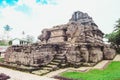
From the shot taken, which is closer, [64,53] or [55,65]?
[55,65]

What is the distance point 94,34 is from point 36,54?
8514mm

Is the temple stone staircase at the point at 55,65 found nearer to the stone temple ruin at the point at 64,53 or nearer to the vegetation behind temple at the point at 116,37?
the stone temple ruin at the point at 64,53

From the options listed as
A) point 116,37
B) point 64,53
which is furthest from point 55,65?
point 116,37

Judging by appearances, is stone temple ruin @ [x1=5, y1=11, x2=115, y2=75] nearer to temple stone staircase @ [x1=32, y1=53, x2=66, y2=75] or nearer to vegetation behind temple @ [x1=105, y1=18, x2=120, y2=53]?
temple stone staircase @ [x1=32, y1=53, x2=66, y2=75]

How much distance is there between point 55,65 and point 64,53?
6.01 feet

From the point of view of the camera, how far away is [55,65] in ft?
44.4

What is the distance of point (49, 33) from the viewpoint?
22.1 metres

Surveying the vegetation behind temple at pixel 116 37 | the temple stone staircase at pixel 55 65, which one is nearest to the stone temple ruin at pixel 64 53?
the temple stone staircase at pixel 55 65

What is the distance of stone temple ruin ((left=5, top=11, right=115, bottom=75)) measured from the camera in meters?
13.9

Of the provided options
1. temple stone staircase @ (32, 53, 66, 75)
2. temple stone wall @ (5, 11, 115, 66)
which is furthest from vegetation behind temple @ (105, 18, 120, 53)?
temple stone staircase @ (32, 53, 66, 75)

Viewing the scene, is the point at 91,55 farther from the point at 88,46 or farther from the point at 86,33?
the point at 86,33

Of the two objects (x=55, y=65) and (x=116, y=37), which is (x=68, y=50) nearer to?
(x=55, y=65)

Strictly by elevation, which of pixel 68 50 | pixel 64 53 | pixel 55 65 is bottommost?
pixel 55 65

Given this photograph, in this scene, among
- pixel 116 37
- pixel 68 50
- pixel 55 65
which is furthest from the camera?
pixel 116 37
